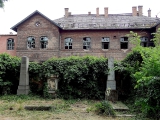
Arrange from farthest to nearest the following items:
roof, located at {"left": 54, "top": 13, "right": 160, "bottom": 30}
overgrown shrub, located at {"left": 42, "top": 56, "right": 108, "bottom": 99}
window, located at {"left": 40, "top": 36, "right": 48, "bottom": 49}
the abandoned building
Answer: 1. window, located at {"left": 40, "top": 36, "right": 48, "bottom": 49}
2. roof, located at {"left": 54, "top": 13, "right": 160, "bottom": 30}
3. the abandoned building
4. overgrown shrub, located at {"left": 42, "top": 56, "right": 108, "bottom": 99}

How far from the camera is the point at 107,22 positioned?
2456cm

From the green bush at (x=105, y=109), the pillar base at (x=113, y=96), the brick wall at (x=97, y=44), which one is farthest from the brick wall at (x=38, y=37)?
the green bush at (x=105, y=109)

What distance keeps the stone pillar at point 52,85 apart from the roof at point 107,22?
1377cm

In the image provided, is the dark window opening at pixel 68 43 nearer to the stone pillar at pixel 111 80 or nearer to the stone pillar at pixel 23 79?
the stone pillar at pixel 23 79

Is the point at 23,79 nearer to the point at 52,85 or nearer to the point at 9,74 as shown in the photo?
the point at 9,74

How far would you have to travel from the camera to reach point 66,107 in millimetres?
8195

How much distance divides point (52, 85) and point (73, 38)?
45.4ft

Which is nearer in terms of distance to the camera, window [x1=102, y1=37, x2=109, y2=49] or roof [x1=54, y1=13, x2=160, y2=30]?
roof [x1=54, y1=13, x2=160, y2=30]

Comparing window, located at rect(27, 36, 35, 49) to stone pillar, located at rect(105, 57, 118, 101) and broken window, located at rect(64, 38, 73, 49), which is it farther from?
stone pillar, located at rect(105, 57, 118, 101)

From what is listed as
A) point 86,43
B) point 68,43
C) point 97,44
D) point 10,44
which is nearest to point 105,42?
point 97,44

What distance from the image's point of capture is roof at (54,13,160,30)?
23.3 meters

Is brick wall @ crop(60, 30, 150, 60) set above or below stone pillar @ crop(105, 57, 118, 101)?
above

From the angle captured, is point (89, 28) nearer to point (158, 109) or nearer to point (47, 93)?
point (47, 93)

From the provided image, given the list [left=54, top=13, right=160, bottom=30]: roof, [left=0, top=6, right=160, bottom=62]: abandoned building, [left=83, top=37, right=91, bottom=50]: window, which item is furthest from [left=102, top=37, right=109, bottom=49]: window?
[left=83, top=37, right=91, bottom=50]: window
